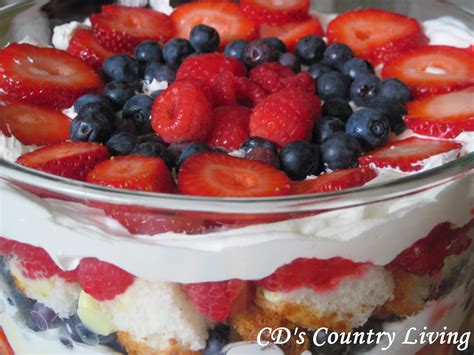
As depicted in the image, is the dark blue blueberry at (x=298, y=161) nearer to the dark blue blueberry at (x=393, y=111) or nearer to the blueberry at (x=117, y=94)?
the dark blue blueberry at (x=393, y=111)

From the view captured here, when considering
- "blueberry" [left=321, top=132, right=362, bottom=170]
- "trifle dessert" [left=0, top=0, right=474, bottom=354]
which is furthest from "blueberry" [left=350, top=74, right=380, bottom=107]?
"blueberry" [left=321, top=132, right=362, bottom=170]

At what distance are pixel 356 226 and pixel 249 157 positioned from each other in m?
0.24

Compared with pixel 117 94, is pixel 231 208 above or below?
above

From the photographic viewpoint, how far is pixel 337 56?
145 centimetres

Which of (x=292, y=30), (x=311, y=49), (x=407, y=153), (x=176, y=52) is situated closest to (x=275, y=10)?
(x=292, y=30)

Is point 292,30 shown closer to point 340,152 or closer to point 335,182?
point 340,152

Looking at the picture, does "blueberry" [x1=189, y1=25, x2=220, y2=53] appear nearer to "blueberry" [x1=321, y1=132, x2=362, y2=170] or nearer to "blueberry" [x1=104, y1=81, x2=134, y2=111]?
"blueberry" [x1=104, y1=81, x2=134, y2=111]

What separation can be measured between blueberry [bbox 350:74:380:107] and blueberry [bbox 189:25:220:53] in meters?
0.33

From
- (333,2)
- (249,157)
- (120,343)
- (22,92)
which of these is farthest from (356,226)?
(333,2)

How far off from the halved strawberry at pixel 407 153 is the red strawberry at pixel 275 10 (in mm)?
572

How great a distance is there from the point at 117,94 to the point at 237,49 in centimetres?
31

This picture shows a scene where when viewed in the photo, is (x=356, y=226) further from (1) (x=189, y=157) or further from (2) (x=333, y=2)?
(2) (x=333, y=2)

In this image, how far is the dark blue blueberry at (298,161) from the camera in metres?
1.05

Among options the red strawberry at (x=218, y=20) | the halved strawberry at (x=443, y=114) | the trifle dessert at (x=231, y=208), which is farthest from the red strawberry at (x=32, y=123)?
the halved strawberry at (x=443, y=114)
